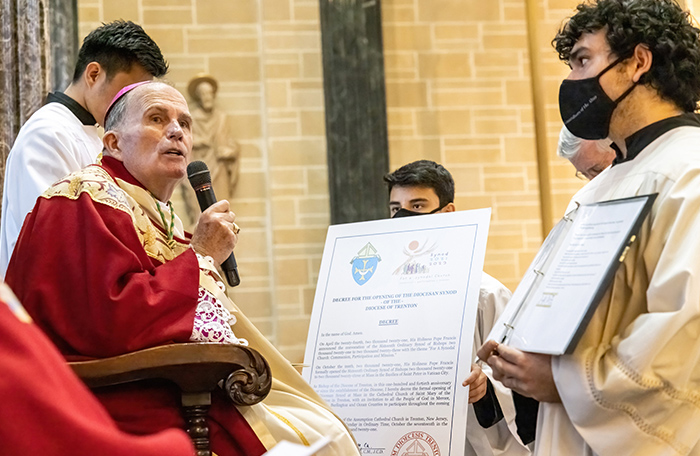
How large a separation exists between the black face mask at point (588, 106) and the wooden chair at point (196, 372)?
118cm

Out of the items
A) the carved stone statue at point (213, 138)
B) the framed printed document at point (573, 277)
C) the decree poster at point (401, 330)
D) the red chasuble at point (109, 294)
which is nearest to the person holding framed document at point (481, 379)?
the decree poster at point (401, 330)

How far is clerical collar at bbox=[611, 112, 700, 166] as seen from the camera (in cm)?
243

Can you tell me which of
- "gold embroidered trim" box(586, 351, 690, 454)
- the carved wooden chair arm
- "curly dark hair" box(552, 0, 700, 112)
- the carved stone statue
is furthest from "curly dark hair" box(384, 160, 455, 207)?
the carved stone statue

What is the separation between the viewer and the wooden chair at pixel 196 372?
7.71 ft

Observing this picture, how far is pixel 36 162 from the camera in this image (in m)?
3.37

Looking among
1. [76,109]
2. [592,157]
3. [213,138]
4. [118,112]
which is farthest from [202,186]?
[213,138]

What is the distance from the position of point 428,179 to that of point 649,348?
2.30 metres

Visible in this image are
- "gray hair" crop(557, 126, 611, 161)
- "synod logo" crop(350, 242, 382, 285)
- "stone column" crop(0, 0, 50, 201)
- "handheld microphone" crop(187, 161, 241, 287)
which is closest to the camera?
"handheld microphone" crop(187, 161, 241, 287)

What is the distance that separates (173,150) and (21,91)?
1542mm

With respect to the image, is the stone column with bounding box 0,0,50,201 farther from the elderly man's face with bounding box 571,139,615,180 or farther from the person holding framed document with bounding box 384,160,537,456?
the elderly man's face with bounding box 571,139,615,180

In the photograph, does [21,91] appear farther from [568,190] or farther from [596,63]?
[568,190]

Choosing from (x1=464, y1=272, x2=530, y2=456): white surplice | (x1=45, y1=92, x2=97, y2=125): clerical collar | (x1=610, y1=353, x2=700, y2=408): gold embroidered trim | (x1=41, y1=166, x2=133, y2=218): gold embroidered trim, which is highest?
(x1=45, y1=92, x2=97, y2=125): clerical collar

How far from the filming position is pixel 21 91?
164 inches

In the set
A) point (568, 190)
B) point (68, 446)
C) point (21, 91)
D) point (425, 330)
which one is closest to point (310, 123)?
point (568, 190)
